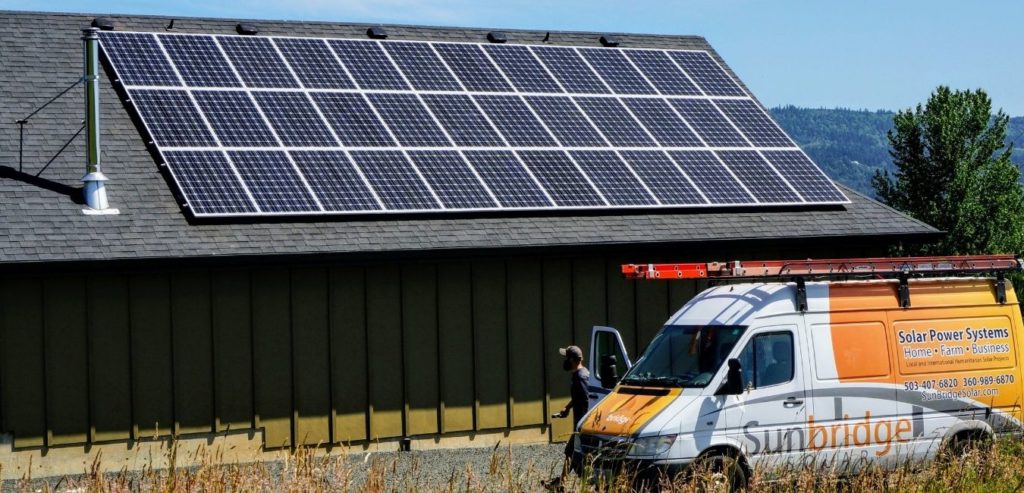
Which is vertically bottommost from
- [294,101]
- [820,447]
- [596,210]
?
[820,447]

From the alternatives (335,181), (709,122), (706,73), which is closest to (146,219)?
(335,181)

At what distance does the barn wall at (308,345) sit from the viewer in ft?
56.3

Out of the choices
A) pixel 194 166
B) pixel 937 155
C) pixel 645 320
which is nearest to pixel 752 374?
pixel 645 320

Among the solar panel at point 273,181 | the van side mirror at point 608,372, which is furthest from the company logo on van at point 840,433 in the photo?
the solar panel at point 273,181

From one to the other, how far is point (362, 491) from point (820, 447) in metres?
7.38

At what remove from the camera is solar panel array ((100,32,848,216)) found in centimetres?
1969

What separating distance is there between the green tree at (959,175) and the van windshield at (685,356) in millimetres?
26773

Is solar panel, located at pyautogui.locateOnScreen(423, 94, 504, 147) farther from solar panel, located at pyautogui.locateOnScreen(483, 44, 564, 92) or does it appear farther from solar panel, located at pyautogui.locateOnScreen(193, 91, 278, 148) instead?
solar panel, located at pyautogui.locateOnScreen(193, 91, 278, 148)

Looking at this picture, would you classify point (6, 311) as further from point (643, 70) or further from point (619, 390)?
point (643, 70)

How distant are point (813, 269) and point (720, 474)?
17.5ft

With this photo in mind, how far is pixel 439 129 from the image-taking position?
21750 mm

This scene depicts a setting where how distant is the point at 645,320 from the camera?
68.5ft

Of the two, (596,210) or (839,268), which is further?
(596,210)

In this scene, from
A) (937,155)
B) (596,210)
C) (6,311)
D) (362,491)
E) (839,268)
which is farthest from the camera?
(937,155)
